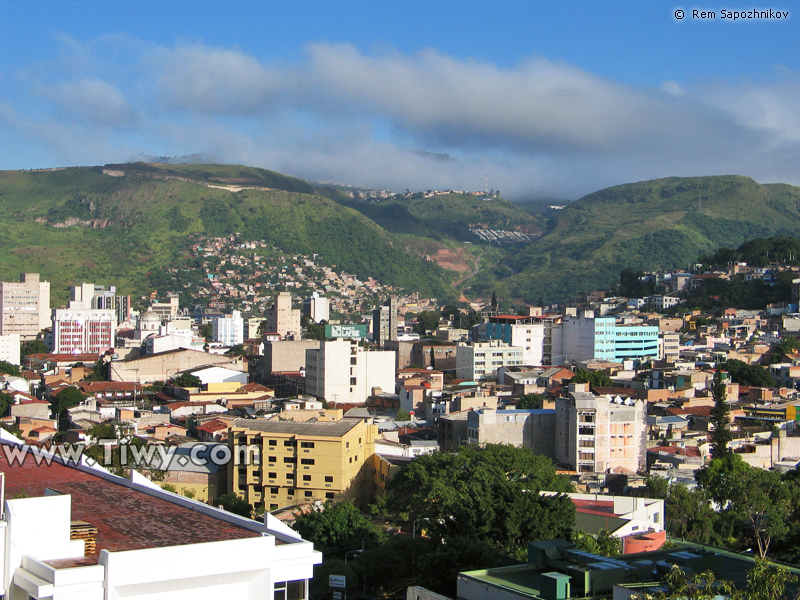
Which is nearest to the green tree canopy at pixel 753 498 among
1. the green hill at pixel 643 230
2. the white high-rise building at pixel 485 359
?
the white high-rise building at pixel 485 359

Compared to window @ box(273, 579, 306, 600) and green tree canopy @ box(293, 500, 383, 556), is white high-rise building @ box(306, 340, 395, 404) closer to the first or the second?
green tree canopy @ box(293, 500, 383, 556)

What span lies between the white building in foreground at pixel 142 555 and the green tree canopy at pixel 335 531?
9711 mm

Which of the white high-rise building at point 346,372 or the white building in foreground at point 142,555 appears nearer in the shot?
the white building in foreground at point 142,555

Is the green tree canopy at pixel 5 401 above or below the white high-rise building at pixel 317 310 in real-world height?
below

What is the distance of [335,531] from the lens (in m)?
18.6

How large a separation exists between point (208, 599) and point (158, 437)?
24625 mm

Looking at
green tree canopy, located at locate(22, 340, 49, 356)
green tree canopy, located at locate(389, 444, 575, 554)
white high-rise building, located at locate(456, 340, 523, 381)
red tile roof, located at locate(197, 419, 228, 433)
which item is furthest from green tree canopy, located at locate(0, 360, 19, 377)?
green tree canopy, located at locate(389, 444, 575, 554)

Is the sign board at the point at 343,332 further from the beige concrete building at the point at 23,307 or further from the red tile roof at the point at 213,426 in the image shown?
the red tile roof at the point at 213,426

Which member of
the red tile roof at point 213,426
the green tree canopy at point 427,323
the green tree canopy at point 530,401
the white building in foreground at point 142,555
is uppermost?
the green tree canopy at point 427,323

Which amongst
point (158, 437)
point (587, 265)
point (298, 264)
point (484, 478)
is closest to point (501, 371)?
point (158, 437)

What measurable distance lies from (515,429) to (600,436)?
2.59 metres

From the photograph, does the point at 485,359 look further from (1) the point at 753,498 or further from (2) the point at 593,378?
(1) the point at 753,498

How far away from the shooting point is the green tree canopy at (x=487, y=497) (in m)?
15.8

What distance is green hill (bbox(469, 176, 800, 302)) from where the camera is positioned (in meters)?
135
